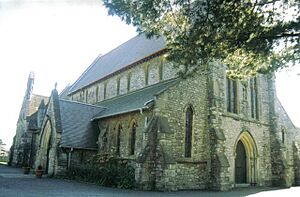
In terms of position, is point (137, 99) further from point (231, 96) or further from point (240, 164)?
point (240, 164)

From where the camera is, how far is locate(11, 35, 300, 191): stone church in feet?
54.6

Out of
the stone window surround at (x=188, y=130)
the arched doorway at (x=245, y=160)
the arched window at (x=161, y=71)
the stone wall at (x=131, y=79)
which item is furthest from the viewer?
the stone wall at (x=131, y=79)

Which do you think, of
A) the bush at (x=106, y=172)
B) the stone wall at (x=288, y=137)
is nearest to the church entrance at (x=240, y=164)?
the stone wall at (x=288, y=137)

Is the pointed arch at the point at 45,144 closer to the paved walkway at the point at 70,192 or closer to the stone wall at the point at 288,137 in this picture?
the paved walkway at the point at 70,192

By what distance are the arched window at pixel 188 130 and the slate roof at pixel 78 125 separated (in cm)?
811

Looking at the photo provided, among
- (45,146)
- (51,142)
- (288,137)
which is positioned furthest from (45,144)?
(288,137)

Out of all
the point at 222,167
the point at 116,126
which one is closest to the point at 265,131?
the point at 222,167

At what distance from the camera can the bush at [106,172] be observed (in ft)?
54.0

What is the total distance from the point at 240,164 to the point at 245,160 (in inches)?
30.0

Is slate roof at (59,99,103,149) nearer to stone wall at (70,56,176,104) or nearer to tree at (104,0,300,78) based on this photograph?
stone wall at (70,56,176,104)

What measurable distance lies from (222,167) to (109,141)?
8.65m

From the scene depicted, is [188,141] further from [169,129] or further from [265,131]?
[265,131]

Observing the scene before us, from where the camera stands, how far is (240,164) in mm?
21516

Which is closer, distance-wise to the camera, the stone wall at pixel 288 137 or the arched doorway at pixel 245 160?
the arched doorway at pixel 245 160
